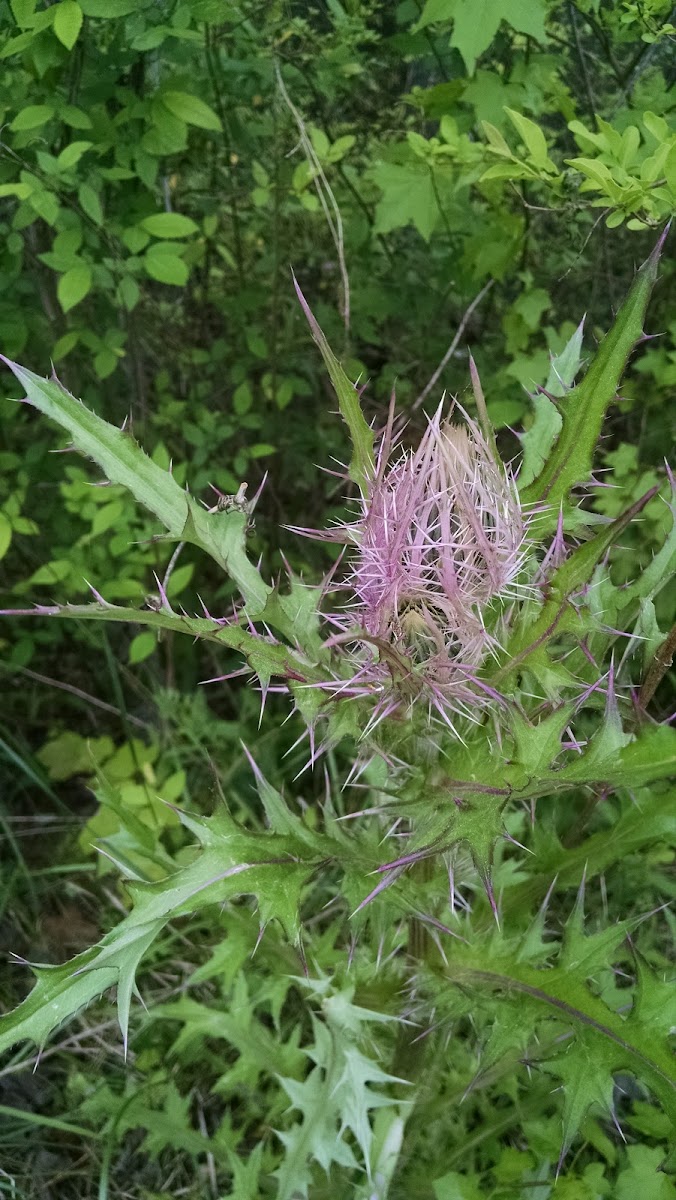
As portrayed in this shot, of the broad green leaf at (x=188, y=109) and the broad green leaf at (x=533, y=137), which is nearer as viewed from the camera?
the broad green leaf at (x=533, y=137)

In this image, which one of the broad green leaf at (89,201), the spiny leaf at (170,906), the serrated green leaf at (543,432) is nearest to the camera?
the spiny leaf at (170,906)

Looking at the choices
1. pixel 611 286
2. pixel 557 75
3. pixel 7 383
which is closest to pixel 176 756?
pixel 7 383

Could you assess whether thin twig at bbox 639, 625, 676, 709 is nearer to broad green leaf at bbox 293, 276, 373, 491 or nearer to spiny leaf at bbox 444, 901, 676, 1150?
spiny leaf at bbox 444, 901, 676, 1150

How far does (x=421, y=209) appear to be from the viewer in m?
1.82

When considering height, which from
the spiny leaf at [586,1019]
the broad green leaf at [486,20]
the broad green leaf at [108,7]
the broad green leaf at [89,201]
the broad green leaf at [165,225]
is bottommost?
the spiny leaf at [586,1019]

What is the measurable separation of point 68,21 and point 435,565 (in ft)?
3.82

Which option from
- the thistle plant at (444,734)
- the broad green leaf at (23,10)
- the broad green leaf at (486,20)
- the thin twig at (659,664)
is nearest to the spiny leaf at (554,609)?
the thistle plant at (444,734)

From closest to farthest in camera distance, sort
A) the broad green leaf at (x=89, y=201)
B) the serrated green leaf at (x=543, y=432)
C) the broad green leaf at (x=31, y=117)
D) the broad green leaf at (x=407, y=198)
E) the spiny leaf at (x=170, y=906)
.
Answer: the spiny leaf at (x=170, y=906) < the serrated green leaf at (x=543, y=432) < the broad green leaf at (x=31, y=117) < the broad green leaf at (x=89, y=201) < the broad green leaf at (x=407, y=198)

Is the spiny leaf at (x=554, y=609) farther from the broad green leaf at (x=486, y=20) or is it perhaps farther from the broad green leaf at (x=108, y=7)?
the broad green leaf at (x=108, y=7)

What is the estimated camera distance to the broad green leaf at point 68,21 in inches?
55.2

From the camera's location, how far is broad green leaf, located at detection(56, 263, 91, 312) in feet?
5.38

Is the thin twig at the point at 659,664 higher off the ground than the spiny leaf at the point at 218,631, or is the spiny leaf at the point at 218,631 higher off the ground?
the spiny leaf at the point at 218,631

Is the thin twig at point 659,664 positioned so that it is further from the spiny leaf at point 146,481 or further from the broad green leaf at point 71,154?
the broad green leaf at point 71,154

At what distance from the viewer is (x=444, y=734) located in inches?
42.1
